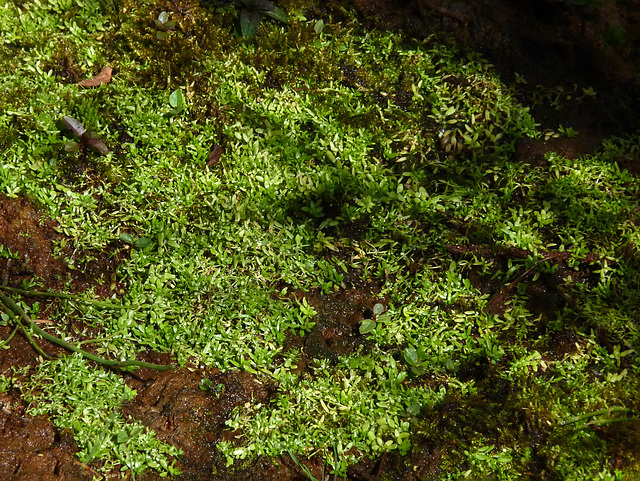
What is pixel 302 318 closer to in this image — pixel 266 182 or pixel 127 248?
pixel 266 182

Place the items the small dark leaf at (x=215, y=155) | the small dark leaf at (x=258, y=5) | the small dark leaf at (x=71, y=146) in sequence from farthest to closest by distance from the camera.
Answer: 1. the small dark leaf at (x=258, y=5)
2. the small dark leaf at (x=215, y=155)
3. the small dark leaf at (x=71, y=146)

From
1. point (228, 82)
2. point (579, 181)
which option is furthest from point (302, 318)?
point (579, 181)

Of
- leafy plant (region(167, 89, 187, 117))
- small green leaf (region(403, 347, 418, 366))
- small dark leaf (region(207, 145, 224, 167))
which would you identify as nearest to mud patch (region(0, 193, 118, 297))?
small dark leaf (region(207, 145, 224, 167))

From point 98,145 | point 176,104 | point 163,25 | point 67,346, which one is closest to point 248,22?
point 163,25

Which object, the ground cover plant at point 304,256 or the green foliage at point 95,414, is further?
the ground cover plant at point 304,256

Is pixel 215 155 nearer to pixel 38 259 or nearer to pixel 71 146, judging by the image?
pixel 71 146

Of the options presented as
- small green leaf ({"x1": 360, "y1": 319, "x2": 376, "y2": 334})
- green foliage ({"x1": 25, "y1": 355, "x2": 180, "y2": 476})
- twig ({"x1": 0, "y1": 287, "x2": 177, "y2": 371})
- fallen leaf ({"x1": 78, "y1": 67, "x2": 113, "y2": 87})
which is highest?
fallen leaf ({"x1": 78, "y1": 67, "x2": 113, "y2": 87})

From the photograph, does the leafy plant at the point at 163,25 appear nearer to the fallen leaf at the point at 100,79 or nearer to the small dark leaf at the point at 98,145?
the fallen leaf at the point at 100,79

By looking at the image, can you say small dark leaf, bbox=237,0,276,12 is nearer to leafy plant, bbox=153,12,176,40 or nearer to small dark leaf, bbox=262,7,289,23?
small dark leaf, bbox=262,7,289,23

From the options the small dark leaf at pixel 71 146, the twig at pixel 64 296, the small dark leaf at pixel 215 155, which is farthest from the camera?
the small dark leaf at pixel 215 155

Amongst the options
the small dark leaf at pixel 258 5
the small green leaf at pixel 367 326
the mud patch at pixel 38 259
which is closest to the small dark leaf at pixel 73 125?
the mud patch at pixel 38 259
